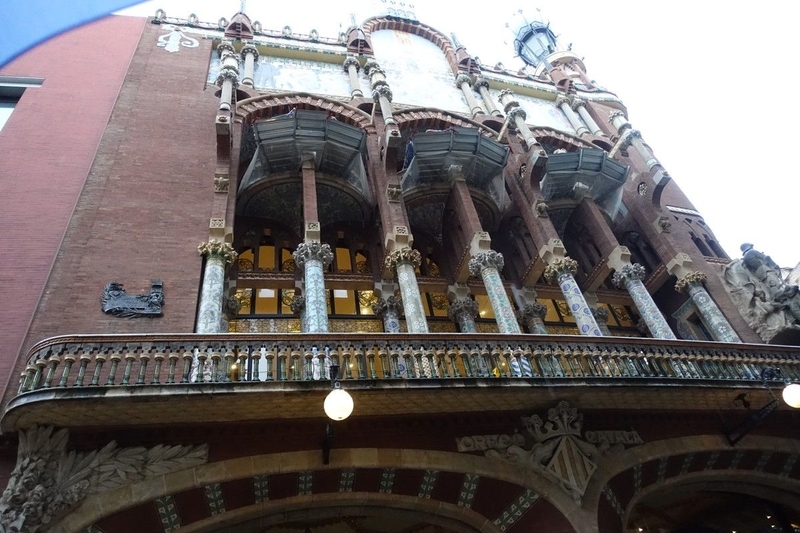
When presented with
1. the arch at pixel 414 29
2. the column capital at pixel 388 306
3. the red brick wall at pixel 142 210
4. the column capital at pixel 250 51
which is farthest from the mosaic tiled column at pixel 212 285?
the arch at pixel 414 29

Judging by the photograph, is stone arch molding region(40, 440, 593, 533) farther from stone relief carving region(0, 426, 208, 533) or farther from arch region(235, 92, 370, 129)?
arch region(235, 92, 370, 129)

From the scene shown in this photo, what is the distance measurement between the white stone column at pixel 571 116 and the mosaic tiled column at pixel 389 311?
36.1 ft

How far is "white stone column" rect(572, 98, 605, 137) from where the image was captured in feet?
68.8

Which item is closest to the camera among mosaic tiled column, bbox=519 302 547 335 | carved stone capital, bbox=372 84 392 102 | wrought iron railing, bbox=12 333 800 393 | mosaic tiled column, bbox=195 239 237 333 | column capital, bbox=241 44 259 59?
wrought iron railing, bbox=12 333 800 393

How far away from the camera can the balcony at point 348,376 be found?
7.50 m

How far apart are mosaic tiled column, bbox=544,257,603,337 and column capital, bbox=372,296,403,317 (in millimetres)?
3686

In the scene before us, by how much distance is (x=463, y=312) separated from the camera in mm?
14102

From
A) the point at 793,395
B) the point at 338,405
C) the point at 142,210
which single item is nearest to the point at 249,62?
the point at 142,210

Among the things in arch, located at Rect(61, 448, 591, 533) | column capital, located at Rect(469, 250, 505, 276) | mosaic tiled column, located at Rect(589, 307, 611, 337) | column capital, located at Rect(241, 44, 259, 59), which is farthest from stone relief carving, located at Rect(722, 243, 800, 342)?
column capital, located at Rect(241, 44, 259, 59)

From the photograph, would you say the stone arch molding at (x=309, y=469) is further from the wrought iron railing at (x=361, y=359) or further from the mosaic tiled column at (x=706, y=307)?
the mosaic tiled column at (x=706, y=307)

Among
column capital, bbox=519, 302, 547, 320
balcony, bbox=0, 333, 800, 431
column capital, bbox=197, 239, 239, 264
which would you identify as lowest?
balcony, bbox=0, 333, 800, 431

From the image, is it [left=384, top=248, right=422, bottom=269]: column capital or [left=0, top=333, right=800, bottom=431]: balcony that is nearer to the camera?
[left=0, top=333, right=800, bottom=431]: balcony

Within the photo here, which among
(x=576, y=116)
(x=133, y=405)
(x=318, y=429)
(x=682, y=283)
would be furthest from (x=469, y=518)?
(x=576, y=116)

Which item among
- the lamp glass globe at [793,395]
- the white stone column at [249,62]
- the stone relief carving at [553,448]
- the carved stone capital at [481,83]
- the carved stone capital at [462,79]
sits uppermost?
the carved stone capital at [462,79]
